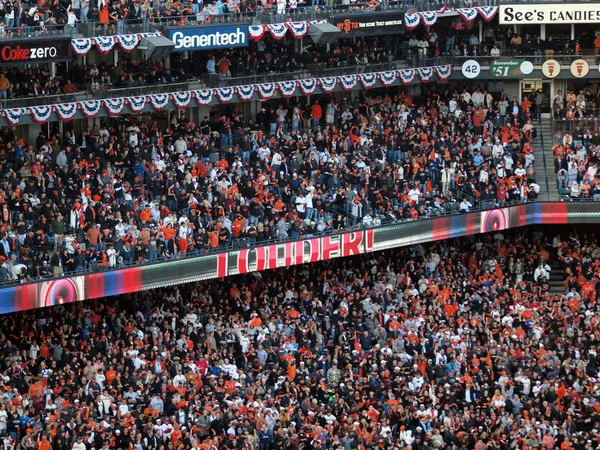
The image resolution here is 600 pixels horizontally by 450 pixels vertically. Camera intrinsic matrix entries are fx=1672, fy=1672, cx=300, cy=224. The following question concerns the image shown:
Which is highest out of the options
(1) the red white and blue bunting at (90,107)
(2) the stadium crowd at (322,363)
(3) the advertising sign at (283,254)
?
(1) the red white and blue bunting at (90,107)

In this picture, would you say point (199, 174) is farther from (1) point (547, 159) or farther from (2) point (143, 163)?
(1) point (547, 159)

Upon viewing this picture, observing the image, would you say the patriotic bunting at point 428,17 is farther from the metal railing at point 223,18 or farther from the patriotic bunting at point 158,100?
the patriotic bunting at point 158,100

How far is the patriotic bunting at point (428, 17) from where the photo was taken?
186 feet

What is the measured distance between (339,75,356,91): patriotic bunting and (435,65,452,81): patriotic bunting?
3.65 metres

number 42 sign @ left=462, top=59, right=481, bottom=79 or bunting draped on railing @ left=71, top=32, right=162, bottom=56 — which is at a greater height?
bunting draped on railing @ left=71, top=32, right=162, bottom=56

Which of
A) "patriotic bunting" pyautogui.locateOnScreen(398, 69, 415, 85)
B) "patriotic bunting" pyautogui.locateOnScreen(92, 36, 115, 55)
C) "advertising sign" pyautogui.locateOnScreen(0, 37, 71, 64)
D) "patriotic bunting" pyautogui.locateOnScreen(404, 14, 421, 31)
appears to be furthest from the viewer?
"patriotic bunting" pyautogui.locateOnScreen(398, 69, 415, 85)

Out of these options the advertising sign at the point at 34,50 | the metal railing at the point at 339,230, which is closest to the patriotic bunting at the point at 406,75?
the metal railing at the point at 339,230

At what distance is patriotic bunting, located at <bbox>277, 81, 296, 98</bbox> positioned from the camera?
53844 millimetres

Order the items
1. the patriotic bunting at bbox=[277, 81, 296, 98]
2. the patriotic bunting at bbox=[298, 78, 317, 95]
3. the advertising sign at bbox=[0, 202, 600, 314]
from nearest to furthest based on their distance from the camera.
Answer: the advertising sign at bbox=[0, 202, 600, 314], the patriotic bunting at bbox=[277, 81, 296, 98], the patriotic bunting at bbox=[298, 78, 317, 95]

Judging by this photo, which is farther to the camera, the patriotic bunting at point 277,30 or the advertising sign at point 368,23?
the advertising sign at point 368,23

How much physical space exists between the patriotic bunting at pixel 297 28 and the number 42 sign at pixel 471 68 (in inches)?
274

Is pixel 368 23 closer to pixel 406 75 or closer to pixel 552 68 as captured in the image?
pixel 406 75

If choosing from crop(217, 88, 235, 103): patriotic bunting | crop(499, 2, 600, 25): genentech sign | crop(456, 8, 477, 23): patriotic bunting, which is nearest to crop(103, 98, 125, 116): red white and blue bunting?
crop(217, 88, 235, 103): patriotic bunting

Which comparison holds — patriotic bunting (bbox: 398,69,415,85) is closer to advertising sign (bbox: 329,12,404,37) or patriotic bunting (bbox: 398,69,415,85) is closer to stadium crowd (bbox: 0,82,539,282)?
stadium crowd (bbox: 0,82,539,282)
